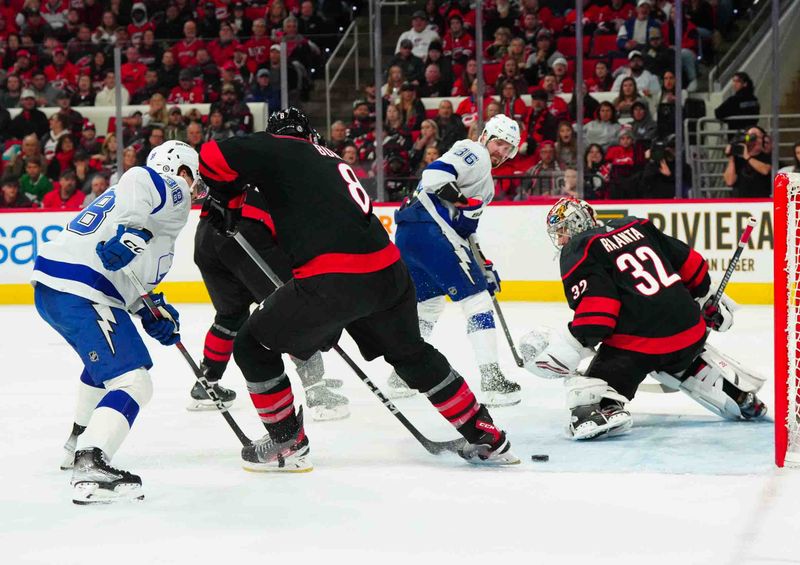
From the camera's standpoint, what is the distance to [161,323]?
3506 millimetres

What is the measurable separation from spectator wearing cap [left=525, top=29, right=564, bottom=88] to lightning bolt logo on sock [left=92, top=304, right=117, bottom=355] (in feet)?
21.0

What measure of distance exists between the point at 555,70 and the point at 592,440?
5.67 meters

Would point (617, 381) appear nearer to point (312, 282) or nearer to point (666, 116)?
point (312, 282)

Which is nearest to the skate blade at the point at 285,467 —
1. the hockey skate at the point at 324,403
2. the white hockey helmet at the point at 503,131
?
the hockey skate at the point at 324,403

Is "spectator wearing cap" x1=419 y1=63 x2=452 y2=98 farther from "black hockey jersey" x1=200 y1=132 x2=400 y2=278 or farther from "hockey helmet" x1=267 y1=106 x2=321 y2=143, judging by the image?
"black hockey jersey" x1=200 y1=132 x2=400 y2=278

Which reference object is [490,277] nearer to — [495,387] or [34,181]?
[495,387]

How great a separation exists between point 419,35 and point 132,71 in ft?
8.01

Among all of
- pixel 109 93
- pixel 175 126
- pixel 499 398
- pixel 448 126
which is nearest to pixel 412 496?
pixel 499 398

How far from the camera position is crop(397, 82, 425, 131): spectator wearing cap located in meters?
9.15

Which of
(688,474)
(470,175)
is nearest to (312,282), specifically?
(688,474)

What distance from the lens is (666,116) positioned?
855 cm

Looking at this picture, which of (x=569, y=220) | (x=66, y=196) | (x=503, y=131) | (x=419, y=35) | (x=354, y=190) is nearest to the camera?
(x=354, y=190)

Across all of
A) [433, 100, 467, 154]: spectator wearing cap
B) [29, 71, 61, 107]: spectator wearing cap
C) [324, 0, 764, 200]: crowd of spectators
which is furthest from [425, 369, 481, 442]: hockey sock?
[29, 71, 61, 107]: spectator wearing cap

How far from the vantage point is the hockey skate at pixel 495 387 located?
4738 millimetres
